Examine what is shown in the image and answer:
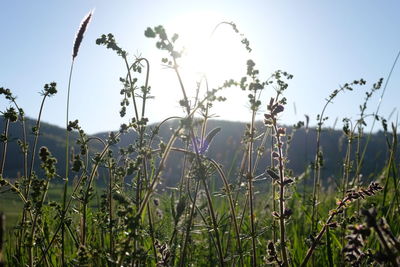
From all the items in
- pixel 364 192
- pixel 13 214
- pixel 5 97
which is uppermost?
pixel 5 97

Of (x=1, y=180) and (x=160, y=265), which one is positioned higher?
(x=1, y=180)

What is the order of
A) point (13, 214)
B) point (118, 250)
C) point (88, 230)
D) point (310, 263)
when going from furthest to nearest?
point (13, 214)
point (88, 230)
point (310, 263)
point (118, 250)

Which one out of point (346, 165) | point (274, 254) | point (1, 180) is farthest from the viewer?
point (346, 165)

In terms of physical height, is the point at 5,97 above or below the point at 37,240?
above

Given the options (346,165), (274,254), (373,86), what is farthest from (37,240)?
(373,86)

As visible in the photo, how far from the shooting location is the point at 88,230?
197 inches

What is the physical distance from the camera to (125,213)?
2.01m

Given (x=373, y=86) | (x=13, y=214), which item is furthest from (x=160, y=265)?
(x=13, y=214)

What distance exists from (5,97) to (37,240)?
110 cm

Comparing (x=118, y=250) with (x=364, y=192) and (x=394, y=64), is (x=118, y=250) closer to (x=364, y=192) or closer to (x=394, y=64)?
(x=364, y=192)

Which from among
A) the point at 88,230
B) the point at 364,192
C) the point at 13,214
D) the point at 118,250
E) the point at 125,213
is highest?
the point at 364,192

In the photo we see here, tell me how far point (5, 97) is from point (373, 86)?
380 cm

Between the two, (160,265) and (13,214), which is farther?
(13,214)

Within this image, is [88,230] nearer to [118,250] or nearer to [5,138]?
[5,138]
